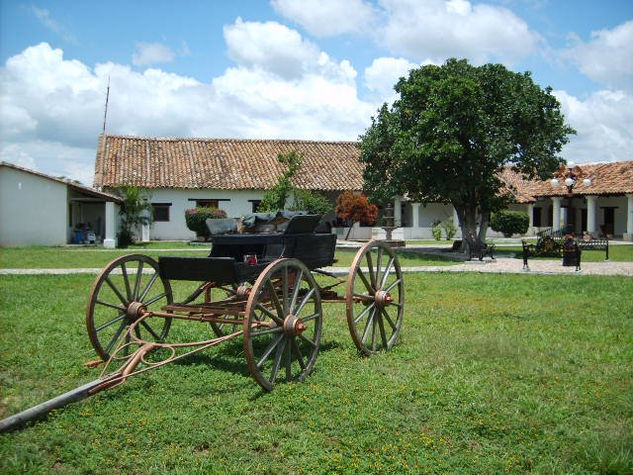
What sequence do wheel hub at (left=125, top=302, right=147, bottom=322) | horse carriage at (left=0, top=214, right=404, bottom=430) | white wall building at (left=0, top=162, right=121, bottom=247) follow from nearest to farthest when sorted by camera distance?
horse carriage at (left=0, top=214, right=404, bottom=430), wheel hub at (left=125, top=302, right=147, bottom=322), white wall building at (left=0, top=162, right=121, bottom=247)

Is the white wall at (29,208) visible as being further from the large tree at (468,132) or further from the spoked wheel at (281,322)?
the spoked wheel at (281,322)

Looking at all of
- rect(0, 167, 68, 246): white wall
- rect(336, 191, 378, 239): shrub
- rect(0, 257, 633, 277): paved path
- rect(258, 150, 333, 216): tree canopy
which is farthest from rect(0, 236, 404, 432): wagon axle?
rect(336, 191, 378, 239): shrub

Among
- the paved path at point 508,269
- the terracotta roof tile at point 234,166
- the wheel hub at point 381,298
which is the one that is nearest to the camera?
the wheel hub at point 381,298

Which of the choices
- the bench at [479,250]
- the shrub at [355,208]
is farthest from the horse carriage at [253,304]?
the shrub at [355,208]

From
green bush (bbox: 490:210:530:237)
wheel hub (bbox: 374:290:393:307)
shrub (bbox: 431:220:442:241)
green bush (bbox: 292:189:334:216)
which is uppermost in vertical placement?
green bush (bbox: 292:189:334:216)

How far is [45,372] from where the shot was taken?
17.3 feet

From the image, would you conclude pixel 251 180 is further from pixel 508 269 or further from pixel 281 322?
pixel 281 322

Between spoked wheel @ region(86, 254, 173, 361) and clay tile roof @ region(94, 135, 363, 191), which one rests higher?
clay tile roof @ region(94, 135, 363, 191)

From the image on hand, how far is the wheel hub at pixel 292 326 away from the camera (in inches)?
190

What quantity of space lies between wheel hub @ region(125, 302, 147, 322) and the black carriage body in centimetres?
52

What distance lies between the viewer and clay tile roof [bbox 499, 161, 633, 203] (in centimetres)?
3250

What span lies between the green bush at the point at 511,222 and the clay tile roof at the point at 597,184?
1005 mm

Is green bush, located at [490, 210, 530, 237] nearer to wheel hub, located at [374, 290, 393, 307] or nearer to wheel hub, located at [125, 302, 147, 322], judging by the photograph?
wheel hub, located at [374, 290, 393, 307]

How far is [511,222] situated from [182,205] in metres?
19.1
